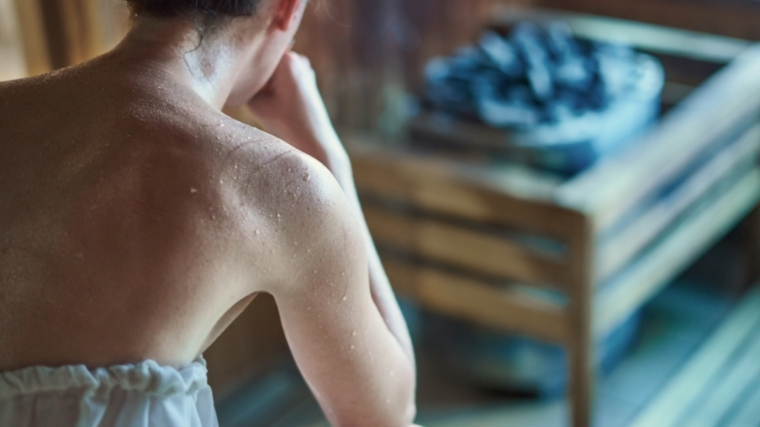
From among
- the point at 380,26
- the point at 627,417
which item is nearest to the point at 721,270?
the point at 627,417

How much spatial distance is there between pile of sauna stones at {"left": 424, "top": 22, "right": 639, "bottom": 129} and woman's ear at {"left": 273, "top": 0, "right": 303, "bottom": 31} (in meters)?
1.32

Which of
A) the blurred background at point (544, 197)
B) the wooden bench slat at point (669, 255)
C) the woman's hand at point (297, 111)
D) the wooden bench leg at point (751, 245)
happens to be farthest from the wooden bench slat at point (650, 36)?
the woman's hand at point (297, 111)

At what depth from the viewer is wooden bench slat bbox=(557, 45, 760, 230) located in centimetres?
185

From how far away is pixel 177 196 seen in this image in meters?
0.64

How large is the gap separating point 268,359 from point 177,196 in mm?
1177

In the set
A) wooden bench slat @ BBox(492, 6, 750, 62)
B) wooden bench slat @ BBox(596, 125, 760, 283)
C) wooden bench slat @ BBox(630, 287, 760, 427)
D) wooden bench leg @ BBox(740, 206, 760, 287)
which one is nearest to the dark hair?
wooden bench slat @ BBox(596, 125, 760, 283)

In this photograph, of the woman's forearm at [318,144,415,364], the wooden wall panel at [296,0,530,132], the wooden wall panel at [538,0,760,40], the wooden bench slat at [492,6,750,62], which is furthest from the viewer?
the wooden wall panel at [538,0,760,40]

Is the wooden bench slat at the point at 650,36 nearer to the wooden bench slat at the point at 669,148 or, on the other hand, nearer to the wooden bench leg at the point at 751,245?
the wooden bench slat at the point at 669,148

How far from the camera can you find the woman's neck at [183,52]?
715mm

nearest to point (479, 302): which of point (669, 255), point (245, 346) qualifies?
point (669, 255)

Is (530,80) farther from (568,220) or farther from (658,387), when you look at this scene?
(658,387)

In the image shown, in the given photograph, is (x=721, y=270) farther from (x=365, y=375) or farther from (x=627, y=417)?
(x=365, y=375)

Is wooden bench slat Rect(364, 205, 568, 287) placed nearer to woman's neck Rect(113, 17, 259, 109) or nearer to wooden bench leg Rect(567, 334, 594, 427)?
wooden bench leg Rect(567, 334, 594, 427)

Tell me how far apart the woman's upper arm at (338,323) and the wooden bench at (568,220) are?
3.65 feet
